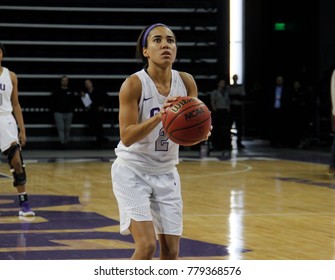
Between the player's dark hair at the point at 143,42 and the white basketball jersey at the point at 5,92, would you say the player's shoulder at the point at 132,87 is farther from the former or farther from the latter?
the white basketball jersey at the point at 5,92

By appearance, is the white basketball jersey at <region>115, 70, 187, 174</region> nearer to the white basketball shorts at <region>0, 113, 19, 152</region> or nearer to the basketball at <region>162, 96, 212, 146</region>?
the basketball at <region>162, 96, 212, 146</region>

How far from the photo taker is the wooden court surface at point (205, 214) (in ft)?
25.2

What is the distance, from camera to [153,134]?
556 centimetres

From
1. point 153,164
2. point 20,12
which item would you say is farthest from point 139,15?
point 153,164

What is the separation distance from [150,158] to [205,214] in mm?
4474

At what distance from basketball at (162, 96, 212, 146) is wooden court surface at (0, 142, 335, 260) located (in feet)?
7.07

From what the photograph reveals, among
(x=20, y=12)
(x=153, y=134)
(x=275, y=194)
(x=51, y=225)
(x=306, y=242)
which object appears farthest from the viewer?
(x=20, y=12)

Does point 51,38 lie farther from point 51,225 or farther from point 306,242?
point 306,242

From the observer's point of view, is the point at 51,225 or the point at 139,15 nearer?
the point at 51,225

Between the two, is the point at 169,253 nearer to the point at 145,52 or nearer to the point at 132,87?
the point at 132,87

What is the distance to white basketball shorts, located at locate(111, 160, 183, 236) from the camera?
5496mm

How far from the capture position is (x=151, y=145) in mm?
5586

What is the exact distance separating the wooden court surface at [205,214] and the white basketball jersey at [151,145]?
1.87 m
